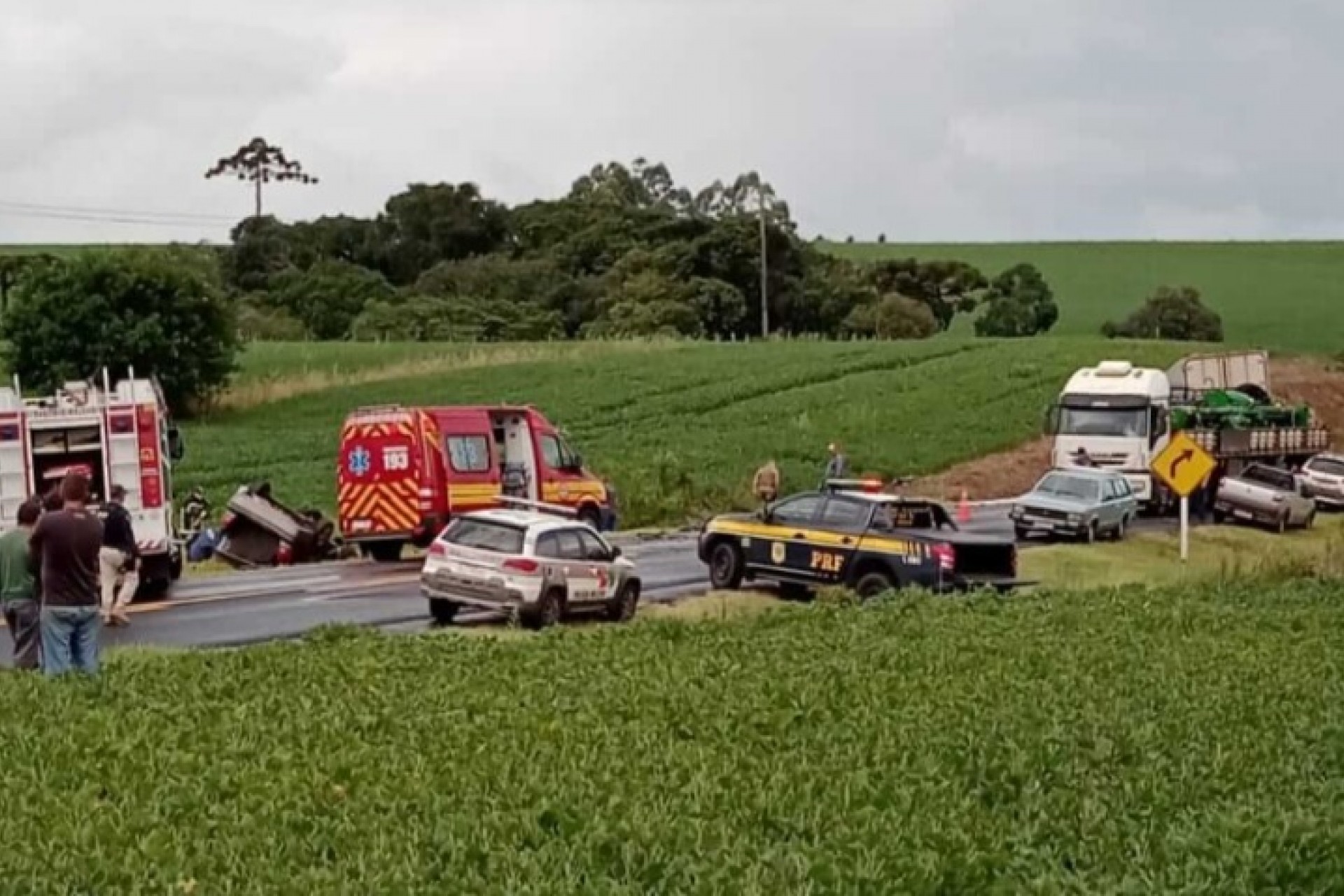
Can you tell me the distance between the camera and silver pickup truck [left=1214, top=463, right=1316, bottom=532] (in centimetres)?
4256

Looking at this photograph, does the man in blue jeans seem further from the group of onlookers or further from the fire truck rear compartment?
the fire truck rear compartment

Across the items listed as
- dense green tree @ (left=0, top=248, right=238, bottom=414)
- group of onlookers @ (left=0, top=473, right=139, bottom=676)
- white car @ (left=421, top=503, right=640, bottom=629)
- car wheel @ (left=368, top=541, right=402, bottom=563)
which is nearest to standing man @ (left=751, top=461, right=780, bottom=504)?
car wheel @ (left=368, top=541, right=402, bottom=563)

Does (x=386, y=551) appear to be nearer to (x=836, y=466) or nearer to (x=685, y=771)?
(x=836, y=466)

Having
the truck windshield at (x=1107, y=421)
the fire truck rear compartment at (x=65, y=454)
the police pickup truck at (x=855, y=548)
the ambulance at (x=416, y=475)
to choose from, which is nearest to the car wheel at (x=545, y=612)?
the police pickup truck at (x=855, y=548)

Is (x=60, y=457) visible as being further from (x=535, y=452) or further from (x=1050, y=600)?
(x=1050, y=600)

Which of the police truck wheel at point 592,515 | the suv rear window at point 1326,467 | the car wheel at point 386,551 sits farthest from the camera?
the suv rear window at point 1326,467

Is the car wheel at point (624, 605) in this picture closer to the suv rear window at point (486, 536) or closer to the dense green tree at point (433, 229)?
the suv rear window at point (486, 536)

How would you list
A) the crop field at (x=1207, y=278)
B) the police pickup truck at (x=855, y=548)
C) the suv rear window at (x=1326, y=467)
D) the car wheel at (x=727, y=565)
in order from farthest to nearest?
the crop field at (x=1207, y=278)
the suv rear window at (x=1326, y=467)
the car wheel at (x=727, y=565)
the police pickup truck at (x=855, y=548)

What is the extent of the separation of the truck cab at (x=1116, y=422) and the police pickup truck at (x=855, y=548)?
56.9ft

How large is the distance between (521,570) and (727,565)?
5.41 metres

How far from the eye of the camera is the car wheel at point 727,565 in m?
26.8

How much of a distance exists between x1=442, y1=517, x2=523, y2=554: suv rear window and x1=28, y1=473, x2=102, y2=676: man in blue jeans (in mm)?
7463

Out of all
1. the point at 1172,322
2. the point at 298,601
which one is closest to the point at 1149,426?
the point at 298,601

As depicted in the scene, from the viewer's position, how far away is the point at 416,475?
3144 cm
